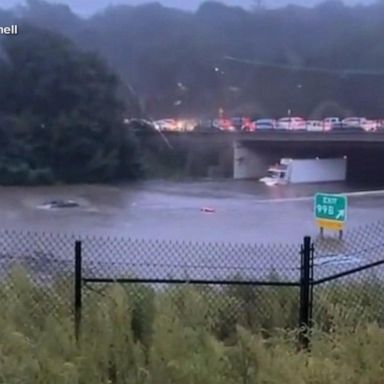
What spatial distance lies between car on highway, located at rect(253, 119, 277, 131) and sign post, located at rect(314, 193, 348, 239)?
840cm

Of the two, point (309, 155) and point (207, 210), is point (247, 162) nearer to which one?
point (309, 155)

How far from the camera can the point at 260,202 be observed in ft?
52.0

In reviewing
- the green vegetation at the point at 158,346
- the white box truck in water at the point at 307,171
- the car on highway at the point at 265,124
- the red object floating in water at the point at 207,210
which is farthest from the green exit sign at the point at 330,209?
the car on highway at the point at 265,124

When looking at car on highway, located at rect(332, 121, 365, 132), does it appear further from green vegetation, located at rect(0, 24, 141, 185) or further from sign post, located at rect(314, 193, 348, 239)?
sign post, located at rect(314, 193, 348, 239)

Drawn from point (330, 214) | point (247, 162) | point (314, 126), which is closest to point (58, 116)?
point (247, 162)

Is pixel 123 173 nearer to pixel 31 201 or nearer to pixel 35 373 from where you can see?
pixel 31 201

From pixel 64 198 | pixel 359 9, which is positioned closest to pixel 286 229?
pixel 64 198

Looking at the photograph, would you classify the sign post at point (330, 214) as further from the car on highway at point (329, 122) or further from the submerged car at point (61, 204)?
the car on highway at point (329, 122)

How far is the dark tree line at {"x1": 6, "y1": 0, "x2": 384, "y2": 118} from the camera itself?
901 inches

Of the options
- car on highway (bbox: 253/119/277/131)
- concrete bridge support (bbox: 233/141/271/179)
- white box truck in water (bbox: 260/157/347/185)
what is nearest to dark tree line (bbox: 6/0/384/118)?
car on highway (bbox: 253/119/277/131)

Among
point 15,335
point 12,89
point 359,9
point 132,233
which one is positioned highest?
point 359,9

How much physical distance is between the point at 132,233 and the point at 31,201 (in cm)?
392

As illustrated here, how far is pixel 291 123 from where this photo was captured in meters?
21.8

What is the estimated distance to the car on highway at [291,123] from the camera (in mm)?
21219
